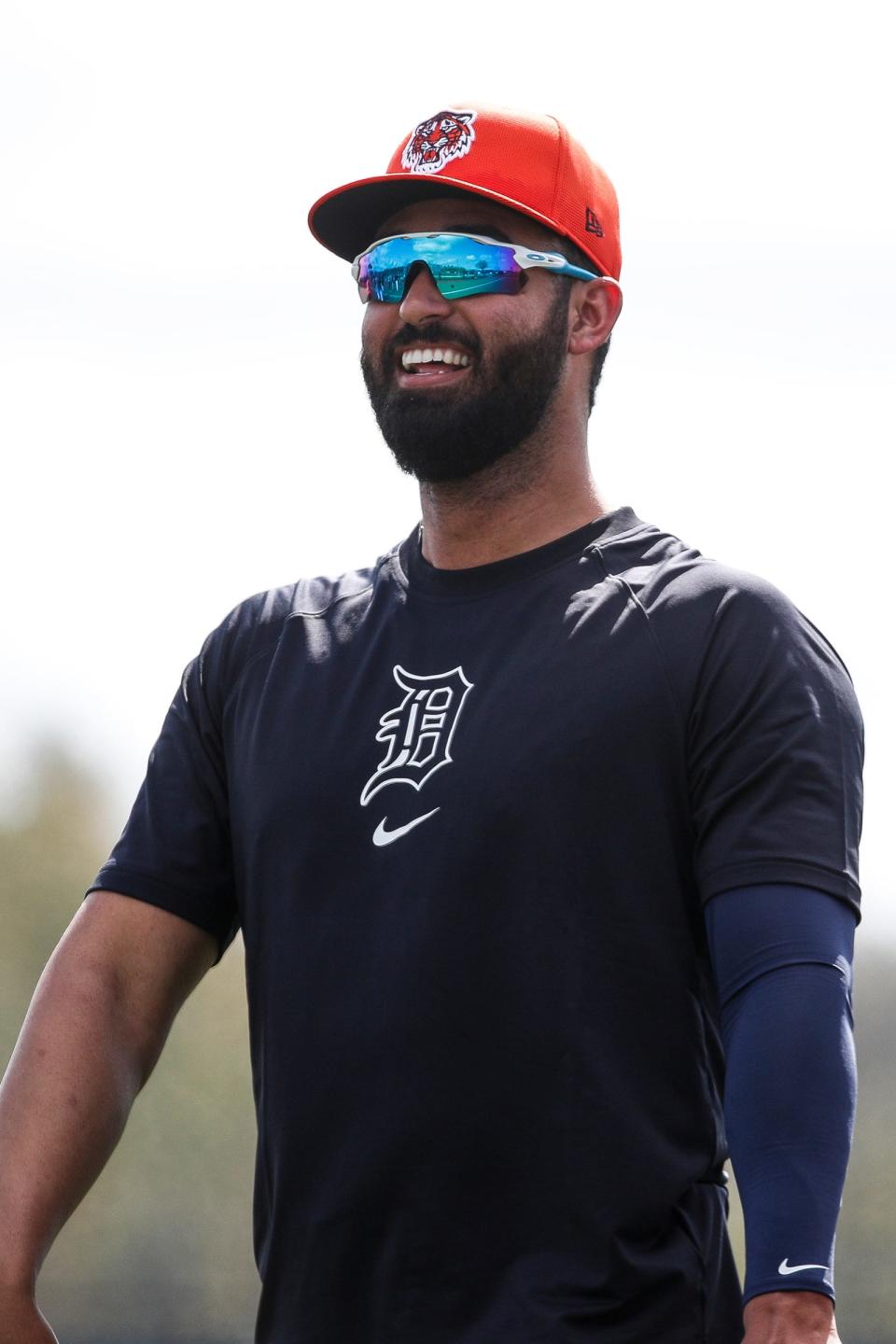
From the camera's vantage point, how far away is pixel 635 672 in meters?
2.83

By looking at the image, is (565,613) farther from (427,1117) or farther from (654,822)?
(427,1117)

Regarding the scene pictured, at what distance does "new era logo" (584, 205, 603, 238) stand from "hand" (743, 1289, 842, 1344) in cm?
185

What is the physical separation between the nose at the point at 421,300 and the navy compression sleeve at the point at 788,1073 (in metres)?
1.14

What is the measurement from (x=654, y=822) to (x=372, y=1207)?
2.27 feet

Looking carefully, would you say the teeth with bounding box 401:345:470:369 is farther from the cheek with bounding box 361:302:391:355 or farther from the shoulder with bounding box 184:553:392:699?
the shoulder with bounding box 184:553:392:699

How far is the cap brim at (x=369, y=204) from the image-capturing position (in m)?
3.25

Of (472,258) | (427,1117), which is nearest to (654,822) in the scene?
(427,1117)

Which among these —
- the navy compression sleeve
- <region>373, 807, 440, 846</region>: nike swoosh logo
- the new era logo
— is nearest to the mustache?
the new era logo

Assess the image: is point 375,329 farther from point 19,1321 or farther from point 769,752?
point 19,1321

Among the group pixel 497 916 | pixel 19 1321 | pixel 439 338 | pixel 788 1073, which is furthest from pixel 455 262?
pixel 19 1321

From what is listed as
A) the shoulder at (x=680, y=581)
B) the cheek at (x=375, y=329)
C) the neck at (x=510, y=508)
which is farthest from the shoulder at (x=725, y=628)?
the cheek at (x=375, y=329)

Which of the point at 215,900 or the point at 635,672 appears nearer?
the point at 635,672

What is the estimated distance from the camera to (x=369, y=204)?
341 centimetres

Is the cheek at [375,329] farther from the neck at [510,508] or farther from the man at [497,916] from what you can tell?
the neck at [510,508]
